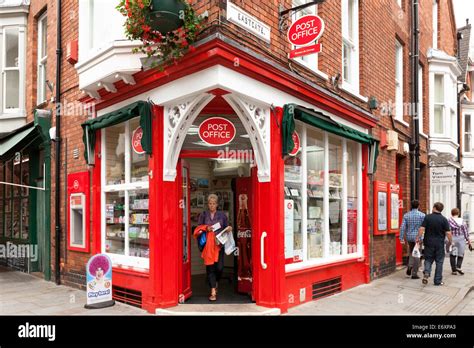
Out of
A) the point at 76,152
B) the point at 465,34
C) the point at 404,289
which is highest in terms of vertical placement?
the point at 465,34

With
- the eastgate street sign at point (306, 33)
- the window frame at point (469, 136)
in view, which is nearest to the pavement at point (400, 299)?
the eastgate street sign at point (306, 33)

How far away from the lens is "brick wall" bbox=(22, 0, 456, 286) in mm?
6824

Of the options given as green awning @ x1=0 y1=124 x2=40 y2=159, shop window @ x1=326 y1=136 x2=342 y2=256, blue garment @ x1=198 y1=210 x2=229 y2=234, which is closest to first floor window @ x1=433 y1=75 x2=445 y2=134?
shop window @ x1=326 y1=136 x2=342 y2=256

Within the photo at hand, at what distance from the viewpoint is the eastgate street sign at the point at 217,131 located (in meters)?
6.70

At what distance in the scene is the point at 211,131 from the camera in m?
6.72

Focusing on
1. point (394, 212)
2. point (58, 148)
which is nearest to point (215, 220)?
point (58, 148)

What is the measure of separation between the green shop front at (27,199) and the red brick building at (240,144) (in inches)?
24.4

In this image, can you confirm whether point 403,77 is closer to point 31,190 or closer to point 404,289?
point 404,289

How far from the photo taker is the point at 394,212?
10.9m

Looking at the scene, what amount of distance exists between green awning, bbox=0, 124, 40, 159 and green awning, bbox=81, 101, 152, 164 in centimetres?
236

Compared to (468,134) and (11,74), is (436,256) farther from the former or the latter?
(468,134)

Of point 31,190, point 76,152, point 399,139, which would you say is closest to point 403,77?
point 399,139

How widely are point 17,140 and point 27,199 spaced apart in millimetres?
2254

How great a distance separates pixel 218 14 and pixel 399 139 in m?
7.52
